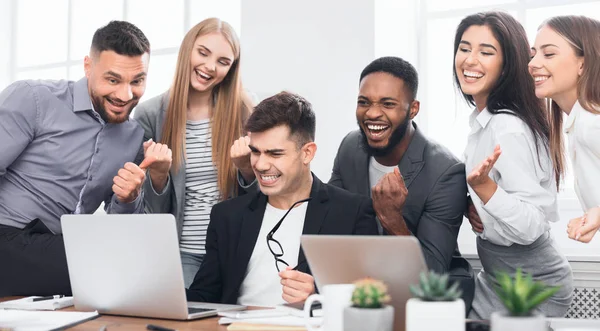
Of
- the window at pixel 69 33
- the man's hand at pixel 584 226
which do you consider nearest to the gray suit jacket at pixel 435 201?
the man's hand at pixel 584 226

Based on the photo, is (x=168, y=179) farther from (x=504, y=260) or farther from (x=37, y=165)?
(x=504, y=260)

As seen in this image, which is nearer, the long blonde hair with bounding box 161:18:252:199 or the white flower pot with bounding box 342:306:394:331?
the white flower pot with bounding box 342:306:394:331

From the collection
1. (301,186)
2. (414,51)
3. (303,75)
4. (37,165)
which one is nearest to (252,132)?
(301,186)

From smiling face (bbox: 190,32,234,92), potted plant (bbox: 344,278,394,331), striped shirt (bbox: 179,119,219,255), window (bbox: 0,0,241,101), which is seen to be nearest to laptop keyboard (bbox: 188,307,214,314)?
potted plant (bbox: 344,278,394,331)

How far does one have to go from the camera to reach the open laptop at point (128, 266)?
63.9 inches

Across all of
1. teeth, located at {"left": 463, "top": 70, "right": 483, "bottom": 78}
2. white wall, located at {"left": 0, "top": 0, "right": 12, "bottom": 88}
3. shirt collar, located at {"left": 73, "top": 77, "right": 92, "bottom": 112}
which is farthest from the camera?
white wall, located at {"left": 0, "top": 0, "right": 12, "bottom": 88}

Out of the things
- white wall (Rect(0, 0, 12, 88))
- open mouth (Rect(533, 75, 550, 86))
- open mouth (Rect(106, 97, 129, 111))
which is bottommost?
open mouth (Rect(106, 97, 129, 111))

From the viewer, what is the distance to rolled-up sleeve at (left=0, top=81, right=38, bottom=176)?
99.2 inches

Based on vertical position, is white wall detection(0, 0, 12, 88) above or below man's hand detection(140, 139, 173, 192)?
above

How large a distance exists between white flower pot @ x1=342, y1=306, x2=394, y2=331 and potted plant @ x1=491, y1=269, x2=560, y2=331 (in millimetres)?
178

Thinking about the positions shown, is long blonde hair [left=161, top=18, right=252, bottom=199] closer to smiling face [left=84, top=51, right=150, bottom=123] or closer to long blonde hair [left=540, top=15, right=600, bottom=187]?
smiling face [left=84, top=51, right=150, bottom=123]

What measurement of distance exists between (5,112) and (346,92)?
1513 millimetres

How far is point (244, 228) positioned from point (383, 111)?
0.74m

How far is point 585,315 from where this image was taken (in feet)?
9.54
